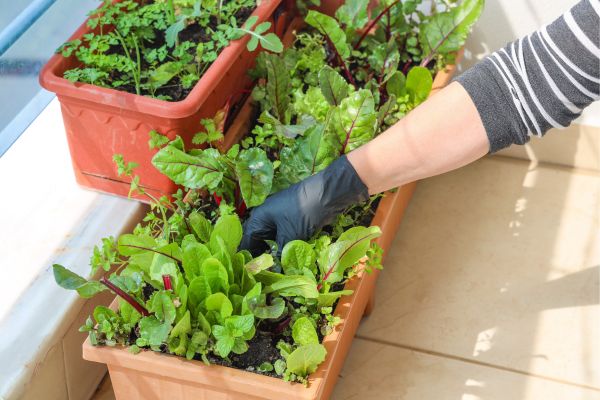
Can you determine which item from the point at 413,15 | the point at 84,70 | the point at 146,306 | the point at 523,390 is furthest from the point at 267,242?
the point at 413,15

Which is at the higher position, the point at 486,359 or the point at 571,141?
the point at 571,141

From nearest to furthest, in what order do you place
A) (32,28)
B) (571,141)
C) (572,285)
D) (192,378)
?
(192,378) < (32,28) < (572,285) < (571,141)

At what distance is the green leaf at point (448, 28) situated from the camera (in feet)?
6.06

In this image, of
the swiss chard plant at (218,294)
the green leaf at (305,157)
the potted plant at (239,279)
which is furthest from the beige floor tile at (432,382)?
the green leaf at (305,157)

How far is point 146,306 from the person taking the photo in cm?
134

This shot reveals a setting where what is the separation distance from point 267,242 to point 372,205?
10.9 inches

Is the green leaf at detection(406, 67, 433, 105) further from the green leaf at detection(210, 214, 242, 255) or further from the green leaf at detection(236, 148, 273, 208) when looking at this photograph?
the green leaf at detection(210, 214, 242, 255)

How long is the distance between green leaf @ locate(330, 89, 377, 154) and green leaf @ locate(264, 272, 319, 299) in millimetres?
329

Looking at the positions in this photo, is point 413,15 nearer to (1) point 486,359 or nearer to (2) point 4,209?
(1) point 486,359

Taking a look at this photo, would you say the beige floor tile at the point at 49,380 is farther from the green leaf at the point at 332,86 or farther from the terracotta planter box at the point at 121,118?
the green leaf at the point at 332,86

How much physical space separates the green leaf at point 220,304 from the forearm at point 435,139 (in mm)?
344

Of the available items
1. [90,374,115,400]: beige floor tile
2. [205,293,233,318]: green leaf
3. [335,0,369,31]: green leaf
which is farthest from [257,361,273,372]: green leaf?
[335,0,369,31]: green leaf

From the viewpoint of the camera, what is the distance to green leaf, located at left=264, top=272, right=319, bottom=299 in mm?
1343

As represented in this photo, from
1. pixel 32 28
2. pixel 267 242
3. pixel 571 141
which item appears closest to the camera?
pixel 267 242
